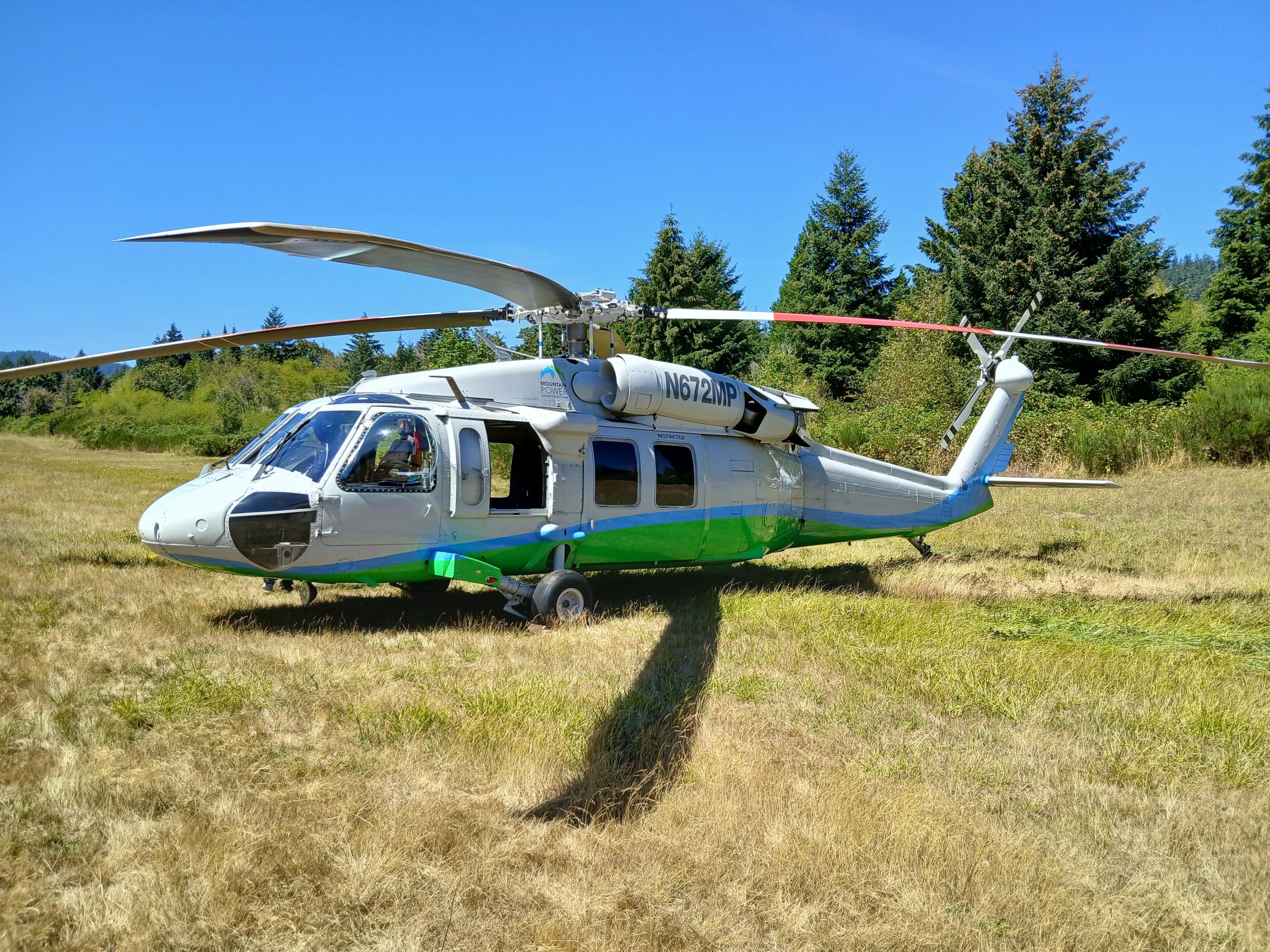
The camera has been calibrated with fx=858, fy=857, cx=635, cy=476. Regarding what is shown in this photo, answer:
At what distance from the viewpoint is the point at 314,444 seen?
7.08 meters

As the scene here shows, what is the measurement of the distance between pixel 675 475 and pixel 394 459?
302 cm

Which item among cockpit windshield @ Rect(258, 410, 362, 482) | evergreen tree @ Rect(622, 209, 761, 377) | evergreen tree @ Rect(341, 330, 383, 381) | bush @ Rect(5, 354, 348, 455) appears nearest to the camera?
cockpit windshield @ Rect(258, 410, 362, 482)

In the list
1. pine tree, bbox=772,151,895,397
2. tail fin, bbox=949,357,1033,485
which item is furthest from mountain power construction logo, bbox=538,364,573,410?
pine tree, bbox=772,151,895,397

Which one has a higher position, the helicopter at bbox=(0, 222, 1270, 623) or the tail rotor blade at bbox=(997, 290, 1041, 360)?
the tail rotor blade at bbox=(997, 290, 1041, 360)

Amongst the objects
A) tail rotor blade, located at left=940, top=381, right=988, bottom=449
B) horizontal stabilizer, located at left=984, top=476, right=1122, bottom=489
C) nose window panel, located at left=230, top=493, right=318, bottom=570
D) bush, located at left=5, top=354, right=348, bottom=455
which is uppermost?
bush, located at left=5, top=354, right=348, bottom=455

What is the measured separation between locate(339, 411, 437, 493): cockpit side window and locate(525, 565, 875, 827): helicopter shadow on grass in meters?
2.28

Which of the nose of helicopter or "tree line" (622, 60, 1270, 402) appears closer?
the nose of helicopter

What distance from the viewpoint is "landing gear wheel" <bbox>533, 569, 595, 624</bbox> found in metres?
Result: 7.58

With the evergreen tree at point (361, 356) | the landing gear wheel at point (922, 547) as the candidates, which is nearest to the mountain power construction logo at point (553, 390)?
the landing gear wheel at point (922, 547)

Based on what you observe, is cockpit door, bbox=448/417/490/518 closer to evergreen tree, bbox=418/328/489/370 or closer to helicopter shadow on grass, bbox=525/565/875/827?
helicopter shadow on grass, bbox=525/565/875/827

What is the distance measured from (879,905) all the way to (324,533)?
5.04 m

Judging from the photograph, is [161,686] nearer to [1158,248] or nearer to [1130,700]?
[1130,700]

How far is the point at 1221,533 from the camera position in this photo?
13.3 metres

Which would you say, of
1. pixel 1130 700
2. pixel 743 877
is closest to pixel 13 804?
pixel 743 877
